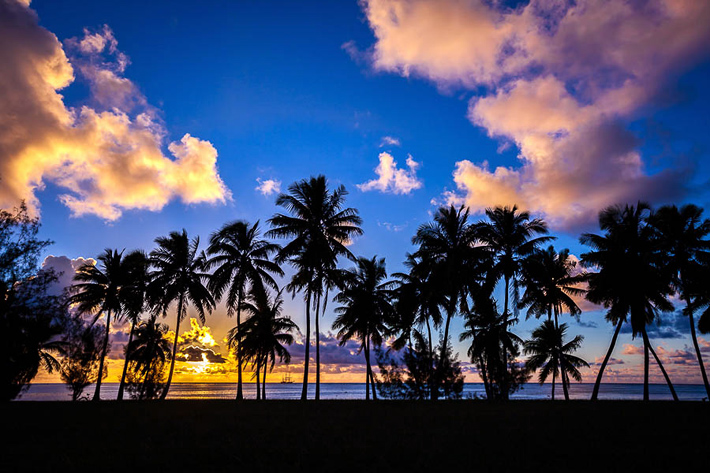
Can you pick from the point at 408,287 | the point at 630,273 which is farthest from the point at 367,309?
the point at 630,273

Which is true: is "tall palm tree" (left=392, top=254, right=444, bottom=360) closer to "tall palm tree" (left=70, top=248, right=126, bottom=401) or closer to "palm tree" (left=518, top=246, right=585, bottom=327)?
"palm tree" (left=518, top=246, right=585, bottom=327)

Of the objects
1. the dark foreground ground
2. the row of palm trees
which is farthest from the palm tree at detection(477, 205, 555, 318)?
the dark foreground ground

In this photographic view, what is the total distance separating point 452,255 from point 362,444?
23140 millimetres

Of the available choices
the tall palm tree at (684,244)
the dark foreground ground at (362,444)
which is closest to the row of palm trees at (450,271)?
the tall palm tree at (684,244)

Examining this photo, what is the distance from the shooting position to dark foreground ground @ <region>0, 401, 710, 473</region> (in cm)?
723

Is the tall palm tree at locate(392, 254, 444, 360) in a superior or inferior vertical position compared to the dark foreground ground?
superior

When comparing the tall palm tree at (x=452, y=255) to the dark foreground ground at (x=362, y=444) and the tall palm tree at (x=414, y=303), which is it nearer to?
the tall palm tree at (x=414, y=303)

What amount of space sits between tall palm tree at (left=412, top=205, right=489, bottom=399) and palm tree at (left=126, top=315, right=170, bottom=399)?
97.1ft

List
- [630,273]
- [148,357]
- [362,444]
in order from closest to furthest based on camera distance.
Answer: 1. [362,444]
2. [630,273]
3. [148,357]

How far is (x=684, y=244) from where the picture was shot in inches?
1195

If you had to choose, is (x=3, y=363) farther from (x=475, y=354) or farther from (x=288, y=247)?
(x=475, y=354)

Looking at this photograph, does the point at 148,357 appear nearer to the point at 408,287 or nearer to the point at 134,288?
the point at 134,288

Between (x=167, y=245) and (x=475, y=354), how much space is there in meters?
28.8

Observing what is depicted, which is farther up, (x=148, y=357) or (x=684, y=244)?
(x=684, y=244)
